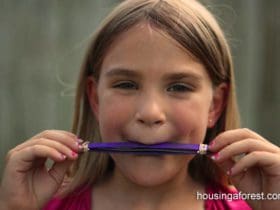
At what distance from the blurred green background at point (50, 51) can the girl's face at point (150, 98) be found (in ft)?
5.40

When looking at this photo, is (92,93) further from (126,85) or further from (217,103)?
(217,103)

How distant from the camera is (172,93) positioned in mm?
1484

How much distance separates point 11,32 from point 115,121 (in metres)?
1.92

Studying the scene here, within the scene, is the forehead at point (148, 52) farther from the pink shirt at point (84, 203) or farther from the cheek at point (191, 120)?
the pink shirt at point (84, 203)

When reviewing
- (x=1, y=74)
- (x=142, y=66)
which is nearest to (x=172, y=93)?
(x=142, y=66)

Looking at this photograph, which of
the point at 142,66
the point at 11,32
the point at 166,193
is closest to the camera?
the point at 142,66

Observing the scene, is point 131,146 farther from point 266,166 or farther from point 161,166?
point 266,166

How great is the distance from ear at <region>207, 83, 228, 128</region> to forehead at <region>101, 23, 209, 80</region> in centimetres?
13

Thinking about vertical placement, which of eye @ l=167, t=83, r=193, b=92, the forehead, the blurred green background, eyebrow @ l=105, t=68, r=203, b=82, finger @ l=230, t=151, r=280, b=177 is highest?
the blurred green background

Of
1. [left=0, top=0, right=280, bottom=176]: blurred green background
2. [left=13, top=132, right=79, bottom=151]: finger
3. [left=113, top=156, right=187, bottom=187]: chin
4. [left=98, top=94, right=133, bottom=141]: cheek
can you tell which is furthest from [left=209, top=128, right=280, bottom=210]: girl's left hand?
A: [left=0, top=0, right=280, bottom=176]: blurred green background

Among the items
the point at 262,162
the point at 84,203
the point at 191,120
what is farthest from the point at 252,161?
the point at 84,203

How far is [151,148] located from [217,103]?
32 centimetres

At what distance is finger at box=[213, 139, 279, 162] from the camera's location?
1.49 meters

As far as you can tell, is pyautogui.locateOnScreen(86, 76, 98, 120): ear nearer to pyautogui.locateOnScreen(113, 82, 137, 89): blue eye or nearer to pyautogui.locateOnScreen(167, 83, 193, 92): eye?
pyautogui.locateOnScreen(113, 82, 137, 89): blue eye
